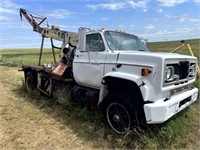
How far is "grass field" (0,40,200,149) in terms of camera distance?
428 centimetres

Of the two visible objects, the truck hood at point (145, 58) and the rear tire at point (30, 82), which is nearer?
the truck hood at point (145, 58)

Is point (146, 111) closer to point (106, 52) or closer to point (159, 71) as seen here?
point (159, 71)

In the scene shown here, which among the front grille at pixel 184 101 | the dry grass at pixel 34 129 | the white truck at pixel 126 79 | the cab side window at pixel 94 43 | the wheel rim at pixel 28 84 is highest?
the cab side window at pixel 94 43

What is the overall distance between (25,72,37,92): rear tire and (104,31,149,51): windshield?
12.9ft

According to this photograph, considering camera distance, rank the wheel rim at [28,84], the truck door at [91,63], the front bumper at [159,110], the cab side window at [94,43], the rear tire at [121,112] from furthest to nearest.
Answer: the wheel rim at [28,84]
the cab side window at [94,43]
the truck door at [91,63]
the rear tire at [121,112]
the front bumper at [159,110]

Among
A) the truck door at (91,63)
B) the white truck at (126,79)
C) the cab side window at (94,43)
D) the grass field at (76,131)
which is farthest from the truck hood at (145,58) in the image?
the grass field at (76,131)

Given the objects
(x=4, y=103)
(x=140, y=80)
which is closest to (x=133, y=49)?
(x=140, y=80)

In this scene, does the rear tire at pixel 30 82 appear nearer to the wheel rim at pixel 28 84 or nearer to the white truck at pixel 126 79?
the wheel rim at pixel 28 84

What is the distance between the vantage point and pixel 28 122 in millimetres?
5500

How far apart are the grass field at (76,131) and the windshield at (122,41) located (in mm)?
1607

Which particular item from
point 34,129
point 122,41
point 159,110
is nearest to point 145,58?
point 159,110

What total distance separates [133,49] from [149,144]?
7.80 ft

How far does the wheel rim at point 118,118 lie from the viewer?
14.7ft

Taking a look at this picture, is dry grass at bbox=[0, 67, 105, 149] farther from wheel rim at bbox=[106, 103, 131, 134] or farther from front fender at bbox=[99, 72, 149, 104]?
front fender at bbox=[99, 72, 149, 104]
